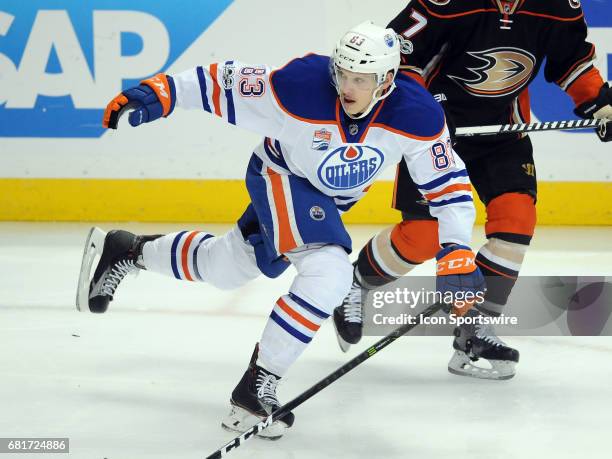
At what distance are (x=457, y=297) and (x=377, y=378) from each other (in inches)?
20.4

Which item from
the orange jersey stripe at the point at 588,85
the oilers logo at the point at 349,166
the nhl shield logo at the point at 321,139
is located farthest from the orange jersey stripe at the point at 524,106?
the nhl shield logo at the point at 321,139

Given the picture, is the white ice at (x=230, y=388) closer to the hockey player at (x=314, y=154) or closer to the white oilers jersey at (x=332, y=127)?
the hockey player at (x=314, y=154)

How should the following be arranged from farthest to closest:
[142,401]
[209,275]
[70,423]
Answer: [209,275]
[142,401]
[70,423]

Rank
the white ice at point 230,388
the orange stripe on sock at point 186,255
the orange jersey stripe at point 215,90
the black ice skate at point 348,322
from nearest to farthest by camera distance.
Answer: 1. the white ice at point 230,388
2. the orange jersey stripe at point 215,90
3. the orange stripe on sock at point 186,255
4. the black ice skate at point 348,322

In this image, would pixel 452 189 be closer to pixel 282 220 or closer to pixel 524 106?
pixel 282 220

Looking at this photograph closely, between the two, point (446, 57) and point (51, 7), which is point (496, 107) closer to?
point (446, 57)

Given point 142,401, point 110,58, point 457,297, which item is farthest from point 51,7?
point 457,297

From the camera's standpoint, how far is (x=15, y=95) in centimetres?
529

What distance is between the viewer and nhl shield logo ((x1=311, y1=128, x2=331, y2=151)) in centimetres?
259

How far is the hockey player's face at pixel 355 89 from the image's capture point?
251 cm

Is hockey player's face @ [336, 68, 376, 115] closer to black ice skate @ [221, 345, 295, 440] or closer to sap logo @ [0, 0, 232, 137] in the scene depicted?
black ice skate @ [221, 345, 295, 440]

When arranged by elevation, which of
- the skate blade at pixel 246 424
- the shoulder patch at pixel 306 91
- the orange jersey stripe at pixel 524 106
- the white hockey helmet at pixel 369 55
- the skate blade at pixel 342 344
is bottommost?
the skate blade at pixel 342 344

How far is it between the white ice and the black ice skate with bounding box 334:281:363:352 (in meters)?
0.05

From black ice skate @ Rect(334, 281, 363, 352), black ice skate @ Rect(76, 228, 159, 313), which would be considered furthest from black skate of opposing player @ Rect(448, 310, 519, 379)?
black ice skate @ Rect(76, 228, 159, 313)
